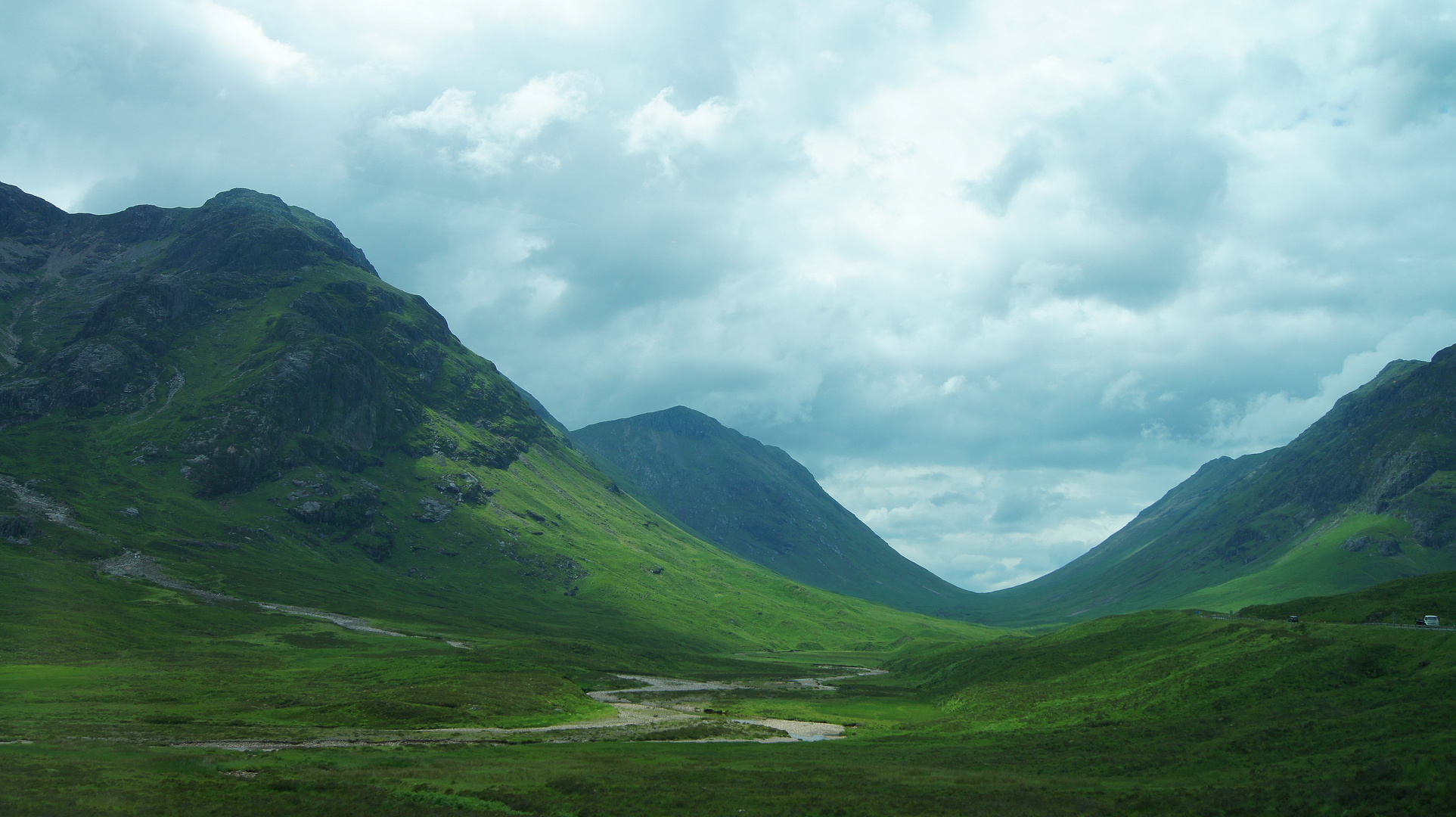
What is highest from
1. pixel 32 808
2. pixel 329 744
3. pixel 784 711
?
pixel 32 808

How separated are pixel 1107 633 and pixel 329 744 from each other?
133398 mm

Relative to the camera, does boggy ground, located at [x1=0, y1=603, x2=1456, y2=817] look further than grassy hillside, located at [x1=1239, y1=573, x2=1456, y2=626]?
No

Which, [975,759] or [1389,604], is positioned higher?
[1389,604]

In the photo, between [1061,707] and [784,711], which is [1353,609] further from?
[784,711]

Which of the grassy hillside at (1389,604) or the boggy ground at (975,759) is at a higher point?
the grassy hillside at (1389,604)

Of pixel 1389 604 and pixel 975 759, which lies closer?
pixel 975 759

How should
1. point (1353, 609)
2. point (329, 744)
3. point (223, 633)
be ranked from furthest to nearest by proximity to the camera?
1. point (223, 633)
2. point (1353, 609)
3. point (329, 744)

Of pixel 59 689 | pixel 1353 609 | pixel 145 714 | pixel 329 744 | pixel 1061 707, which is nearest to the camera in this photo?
pixel 329 744

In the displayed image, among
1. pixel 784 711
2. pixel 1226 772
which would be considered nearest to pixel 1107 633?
pixel 784 711

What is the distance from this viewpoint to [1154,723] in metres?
82.2

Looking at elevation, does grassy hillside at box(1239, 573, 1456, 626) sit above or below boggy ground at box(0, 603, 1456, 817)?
above

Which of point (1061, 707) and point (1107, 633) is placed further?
point (1107, 633)

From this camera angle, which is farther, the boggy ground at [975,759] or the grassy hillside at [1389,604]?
the grassy hillside at [1389,604]

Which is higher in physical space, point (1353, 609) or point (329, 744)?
point (1353, 609)
